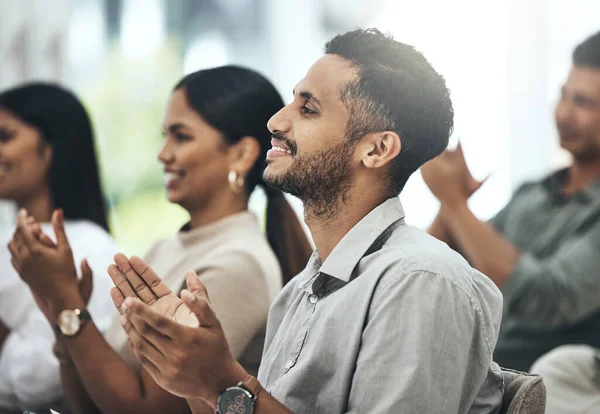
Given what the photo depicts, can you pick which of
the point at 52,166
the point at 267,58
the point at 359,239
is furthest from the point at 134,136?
the point at 359,239

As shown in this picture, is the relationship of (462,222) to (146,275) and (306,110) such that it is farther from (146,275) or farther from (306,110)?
(146,275)

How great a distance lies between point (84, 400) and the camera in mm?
1950

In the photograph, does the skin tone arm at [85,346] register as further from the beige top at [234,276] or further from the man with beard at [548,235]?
the man with beard at [548,235]

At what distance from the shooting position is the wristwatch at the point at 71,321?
173 centimetres

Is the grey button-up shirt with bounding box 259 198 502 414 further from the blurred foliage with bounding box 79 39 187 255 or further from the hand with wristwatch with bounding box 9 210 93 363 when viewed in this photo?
the blurred foliage with bounding box 79 39 187 255

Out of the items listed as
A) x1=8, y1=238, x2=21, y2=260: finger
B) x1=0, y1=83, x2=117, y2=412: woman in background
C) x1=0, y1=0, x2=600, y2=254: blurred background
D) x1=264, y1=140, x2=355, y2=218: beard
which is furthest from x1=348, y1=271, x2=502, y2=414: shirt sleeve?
x1=0, y1=0, x2=600, y2=254: blurred background

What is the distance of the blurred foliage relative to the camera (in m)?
4.31

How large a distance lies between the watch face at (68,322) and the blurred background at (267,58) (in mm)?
2093

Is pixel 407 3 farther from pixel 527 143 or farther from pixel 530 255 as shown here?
pixel 530 255

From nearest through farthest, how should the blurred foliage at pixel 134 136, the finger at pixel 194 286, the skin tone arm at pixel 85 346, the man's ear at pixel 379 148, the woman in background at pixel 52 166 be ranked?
the finger at pixel 194 286 < the man's ear at pixel 379 148 < the skin tone arm at pixel 85 346 < the woman in background at pixel 52 166 < the blurred foliage at pixel 134 136

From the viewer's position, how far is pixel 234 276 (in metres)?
1.79

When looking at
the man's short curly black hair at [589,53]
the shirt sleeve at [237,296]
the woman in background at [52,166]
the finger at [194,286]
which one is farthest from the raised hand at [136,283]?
the man's short curly black hair at [589,53]

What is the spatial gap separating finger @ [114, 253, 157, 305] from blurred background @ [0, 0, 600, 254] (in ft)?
7.96

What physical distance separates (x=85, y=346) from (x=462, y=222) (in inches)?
38.2
